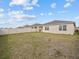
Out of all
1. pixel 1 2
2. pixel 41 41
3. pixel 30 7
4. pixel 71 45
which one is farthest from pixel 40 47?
pixel 1 2

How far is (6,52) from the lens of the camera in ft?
20.6

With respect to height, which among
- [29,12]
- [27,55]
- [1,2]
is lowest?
[27,55]

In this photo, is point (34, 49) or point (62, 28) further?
point (62, 28)

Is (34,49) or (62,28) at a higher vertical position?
(62,28)

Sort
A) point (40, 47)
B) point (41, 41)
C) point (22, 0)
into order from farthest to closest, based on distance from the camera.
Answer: point (41, 41), point (40, 47), point (22, 0)

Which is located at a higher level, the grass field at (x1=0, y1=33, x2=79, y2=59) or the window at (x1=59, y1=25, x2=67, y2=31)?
the window at (x1=59, y1=25, x2=67, y2=31)

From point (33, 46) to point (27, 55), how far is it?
1208 mm

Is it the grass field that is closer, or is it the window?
the grass field

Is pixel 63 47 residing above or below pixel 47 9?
below

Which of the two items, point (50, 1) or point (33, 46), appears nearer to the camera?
point (50, 1)

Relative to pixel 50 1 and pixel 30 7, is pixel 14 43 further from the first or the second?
pixel 50 1

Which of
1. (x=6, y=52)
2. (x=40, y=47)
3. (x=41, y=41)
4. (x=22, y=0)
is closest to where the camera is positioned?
(x=22, y=0)

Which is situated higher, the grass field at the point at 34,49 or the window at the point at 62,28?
the window at the point at 62,28

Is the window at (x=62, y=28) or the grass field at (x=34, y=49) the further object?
the window at (x=62, y=28)
